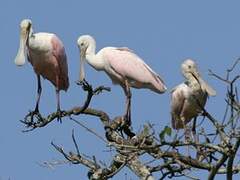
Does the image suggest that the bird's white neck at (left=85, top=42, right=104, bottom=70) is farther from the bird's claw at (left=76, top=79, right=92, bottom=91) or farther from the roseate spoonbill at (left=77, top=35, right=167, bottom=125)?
the bird's claw at (left=76, top=79, right=92, bottom=91)

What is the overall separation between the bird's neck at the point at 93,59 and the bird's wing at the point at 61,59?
2.71ft

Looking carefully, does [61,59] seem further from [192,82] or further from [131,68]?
[192,82]

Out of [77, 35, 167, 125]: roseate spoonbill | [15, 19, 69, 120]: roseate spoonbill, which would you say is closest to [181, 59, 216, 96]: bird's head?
[77, 35, 167, 125]: roseate spoonbill

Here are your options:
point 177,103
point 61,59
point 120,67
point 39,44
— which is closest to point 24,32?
point 39,44

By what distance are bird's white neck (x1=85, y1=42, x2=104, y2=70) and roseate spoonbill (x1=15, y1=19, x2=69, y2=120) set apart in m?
0.82

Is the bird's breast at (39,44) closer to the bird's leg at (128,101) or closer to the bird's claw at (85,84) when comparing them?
the bird's leg at (128,101)

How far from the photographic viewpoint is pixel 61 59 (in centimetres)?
1803

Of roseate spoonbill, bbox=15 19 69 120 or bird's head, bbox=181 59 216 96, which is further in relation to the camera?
roseate spoonbill, bbox=15 19 69 120

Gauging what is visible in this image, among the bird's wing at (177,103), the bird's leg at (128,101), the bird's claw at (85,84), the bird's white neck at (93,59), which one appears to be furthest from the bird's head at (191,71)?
the bird's claw at (85,84)

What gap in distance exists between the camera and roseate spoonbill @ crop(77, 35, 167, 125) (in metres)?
17.1

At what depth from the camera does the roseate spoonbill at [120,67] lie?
56.1 ft

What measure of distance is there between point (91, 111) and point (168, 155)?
145 inches

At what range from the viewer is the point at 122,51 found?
1758cm

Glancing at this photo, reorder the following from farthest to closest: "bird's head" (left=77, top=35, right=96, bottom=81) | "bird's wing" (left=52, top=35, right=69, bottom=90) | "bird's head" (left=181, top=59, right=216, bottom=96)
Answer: "bird's wing" (left=52, top=35, right=69, bottom=90) < "bird's head" (left=77, top=35, right=96, bottom=81) < "bird's head" (left=181, top=59, right=216, bottom=96)
